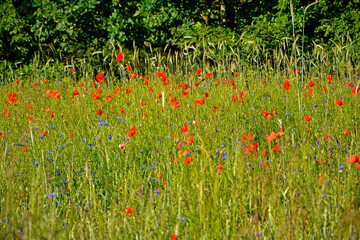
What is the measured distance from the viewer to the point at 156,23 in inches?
306

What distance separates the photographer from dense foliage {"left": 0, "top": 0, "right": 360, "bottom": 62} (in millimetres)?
7322

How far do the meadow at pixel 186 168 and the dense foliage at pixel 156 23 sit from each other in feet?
9.83

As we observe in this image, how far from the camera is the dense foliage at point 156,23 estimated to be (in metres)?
7.32

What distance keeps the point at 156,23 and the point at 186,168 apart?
6.33 metres

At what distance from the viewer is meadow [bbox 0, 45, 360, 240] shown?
154cm

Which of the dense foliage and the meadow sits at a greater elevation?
the dense foliage

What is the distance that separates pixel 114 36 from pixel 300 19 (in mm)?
3599

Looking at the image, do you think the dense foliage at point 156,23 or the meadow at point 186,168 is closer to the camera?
the meadow at point 186,168

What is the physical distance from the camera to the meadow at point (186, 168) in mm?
1538

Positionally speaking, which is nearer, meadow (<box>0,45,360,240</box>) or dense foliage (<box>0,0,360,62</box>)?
meadow (<box>0,45,360,240</box>)

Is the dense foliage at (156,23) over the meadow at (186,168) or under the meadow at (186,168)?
over

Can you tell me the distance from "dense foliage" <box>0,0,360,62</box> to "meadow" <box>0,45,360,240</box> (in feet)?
9.83

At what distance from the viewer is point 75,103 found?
13.1 feet

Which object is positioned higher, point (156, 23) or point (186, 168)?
point (156, 23)
